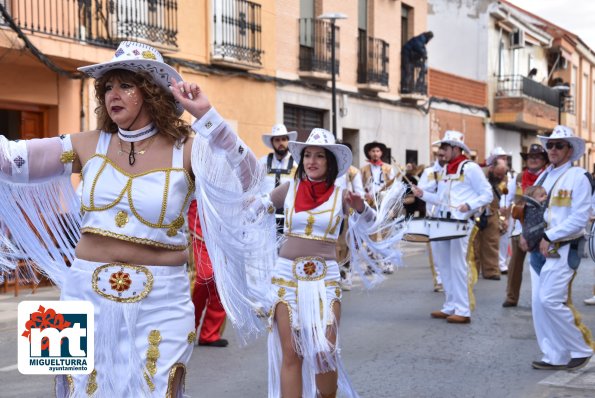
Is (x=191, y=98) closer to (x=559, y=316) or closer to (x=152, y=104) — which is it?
(x=152, y=104)

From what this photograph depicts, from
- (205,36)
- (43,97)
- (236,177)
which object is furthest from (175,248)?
(205,36)

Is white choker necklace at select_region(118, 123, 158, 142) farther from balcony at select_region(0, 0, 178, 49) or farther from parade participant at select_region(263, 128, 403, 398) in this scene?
balcony at select_region(0, 0, 178, 49)

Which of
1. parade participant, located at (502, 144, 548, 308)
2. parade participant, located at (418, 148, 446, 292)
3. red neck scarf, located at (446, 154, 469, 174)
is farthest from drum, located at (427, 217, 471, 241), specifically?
parade participant, located at (502, 144, 548, 308)

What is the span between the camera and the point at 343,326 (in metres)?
9.03

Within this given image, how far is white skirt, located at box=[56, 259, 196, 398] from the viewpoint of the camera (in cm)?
328

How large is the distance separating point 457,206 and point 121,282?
674 centimetres

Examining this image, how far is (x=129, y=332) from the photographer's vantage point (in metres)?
3.29

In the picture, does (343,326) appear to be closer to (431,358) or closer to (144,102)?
(431,358)

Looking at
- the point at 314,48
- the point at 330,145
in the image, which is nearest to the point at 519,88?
the point at 314,48

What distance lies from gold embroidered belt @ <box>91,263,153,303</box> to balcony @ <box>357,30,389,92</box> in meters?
20.6

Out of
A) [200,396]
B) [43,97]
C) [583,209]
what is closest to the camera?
[200,396]

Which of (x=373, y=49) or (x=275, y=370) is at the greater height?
(x=373, y=49)

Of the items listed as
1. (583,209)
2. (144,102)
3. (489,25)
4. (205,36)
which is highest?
(489,25)

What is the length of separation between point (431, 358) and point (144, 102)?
473cm
